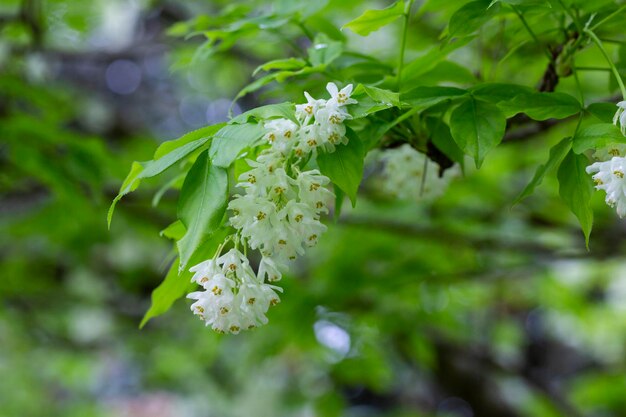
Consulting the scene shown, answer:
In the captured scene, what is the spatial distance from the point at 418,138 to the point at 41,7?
6.27 feet

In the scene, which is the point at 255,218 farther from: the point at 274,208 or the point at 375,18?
the point at 375,18

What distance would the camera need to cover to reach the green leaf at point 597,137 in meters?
0.75

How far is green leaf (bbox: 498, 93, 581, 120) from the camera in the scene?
840mm

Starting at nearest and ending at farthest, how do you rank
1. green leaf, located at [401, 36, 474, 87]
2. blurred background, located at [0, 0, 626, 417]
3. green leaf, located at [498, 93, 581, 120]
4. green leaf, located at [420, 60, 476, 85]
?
green leaf, located at [498, 93, 581, 120]
green leaf, located at [401, 36, 474, 87]
green leaf, located at [420, 60, 476, 85]
blurred background, located at [0, 0, 626, 417]

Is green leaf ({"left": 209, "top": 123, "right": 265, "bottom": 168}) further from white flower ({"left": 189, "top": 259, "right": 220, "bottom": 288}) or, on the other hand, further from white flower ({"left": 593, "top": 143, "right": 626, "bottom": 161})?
white flower ({"left": 593, "top": 143, "right": 626, "bottom": 161})

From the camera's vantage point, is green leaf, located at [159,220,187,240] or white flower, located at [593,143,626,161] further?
green leaf, located at [159,220,187,240]

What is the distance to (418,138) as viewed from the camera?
101 cm

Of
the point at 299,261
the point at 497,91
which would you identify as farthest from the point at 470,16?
the point at 299,261

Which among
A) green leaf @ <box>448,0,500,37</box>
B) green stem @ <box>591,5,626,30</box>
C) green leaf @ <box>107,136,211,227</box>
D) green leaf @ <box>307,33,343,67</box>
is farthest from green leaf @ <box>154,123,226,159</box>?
green stem @ <box>591,5,626,30</box>

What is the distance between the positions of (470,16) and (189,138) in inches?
A: 15.7

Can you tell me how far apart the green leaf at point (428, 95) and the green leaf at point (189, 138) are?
0.81ft

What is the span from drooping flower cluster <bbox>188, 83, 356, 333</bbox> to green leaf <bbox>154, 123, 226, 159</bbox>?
2.6 inches

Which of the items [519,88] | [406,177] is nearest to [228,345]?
[406,177]

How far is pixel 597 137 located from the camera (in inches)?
30.2
